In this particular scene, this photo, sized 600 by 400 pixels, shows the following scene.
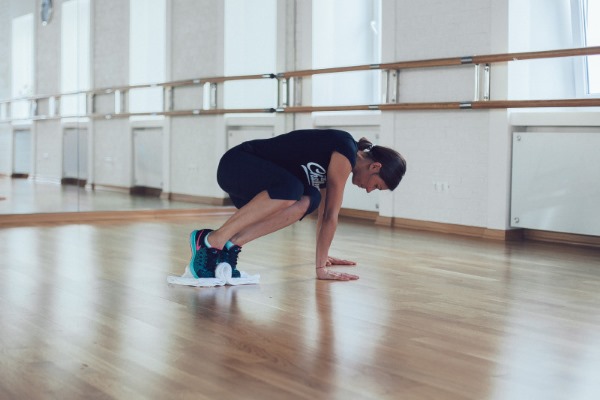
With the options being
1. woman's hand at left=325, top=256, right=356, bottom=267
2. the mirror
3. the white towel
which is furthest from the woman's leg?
the mirror

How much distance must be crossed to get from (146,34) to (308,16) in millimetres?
1401

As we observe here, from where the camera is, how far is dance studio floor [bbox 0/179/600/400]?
2.16m

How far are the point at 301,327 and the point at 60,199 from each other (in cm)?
404

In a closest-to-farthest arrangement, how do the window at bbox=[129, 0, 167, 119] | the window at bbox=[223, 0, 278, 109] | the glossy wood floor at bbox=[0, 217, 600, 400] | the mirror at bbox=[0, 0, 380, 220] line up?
the glossy wood floor at bbox=[0, 217, 600, 400] → the mirror at bbox=[0, 0, 380, 220] → the window at bbox=[129, 0, 167, 119] → the window at bbox=[223, 0, 278, 109]

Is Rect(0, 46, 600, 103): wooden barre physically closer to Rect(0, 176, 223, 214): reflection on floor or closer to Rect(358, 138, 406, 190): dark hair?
Rect(0, 176, 223, 214): reflection on floor

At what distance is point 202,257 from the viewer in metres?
3.68

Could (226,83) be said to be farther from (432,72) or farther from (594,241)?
(594,241)

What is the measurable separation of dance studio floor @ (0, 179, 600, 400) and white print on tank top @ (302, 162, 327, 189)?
17.2 inches

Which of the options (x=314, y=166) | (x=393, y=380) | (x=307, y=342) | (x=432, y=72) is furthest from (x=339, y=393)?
(x=432, y=72)

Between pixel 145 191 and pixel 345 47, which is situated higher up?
pixel 345 47

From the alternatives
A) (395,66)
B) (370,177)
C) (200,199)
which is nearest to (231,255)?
(370,177)

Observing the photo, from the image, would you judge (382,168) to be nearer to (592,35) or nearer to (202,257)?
(202,257)

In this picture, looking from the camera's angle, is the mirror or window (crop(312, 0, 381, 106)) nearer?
the mirror

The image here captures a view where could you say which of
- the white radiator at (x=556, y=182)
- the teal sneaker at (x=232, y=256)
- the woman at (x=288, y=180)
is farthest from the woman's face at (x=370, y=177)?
the white radiator at (x=556, y=182)
